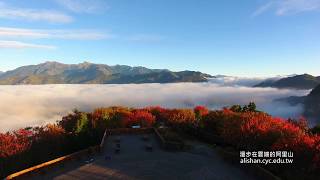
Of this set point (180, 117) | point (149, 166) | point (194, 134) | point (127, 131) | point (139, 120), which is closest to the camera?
point (149, 166)

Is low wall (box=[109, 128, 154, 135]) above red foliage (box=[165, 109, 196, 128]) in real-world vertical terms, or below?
below

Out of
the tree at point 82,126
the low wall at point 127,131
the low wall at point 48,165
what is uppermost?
the tree at point 82,126

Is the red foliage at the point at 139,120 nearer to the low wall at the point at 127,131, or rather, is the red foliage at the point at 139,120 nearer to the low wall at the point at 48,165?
the low wall at the point at 127,131

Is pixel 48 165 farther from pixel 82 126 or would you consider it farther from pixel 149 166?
pixel 82 126

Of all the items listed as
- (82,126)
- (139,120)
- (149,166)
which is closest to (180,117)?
(139,120)

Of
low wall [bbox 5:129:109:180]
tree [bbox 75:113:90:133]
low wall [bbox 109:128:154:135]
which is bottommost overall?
low wall [bbox 5:129:109:180]

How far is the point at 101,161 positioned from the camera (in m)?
28.7

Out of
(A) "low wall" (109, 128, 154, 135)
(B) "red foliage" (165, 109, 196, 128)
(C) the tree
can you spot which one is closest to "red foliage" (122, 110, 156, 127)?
(B) "red foliage" (165, 109, 196, 128)

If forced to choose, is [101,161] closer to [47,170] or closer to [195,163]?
[47,170]

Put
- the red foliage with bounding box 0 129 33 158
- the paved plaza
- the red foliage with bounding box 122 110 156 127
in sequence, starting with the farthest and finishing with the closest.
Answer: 1. the red foliage with bounding box 122 110 156 127
2. the red foliage with bounding box 0 129 33 158
3. the paved plaza

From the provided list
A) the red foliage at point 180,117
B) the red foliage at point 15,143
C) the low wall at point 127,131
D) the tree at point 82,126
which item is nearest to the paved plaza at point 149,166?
the tree at point 82,126

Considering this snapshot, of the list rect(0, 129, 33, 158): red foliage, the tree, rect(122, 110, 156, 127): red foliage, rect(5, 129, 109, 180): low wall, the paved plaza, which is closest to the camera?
the paved plaza

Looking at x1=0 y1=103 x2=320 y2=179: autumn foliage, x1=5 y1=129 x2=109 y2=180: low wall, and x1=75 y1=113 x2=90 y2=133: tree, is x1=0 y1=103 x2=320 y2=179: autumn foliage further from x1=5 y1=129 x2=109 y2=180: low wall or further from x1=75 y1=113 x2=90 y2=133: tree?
x1=5 y1=129 x2=109 y2=180: low wall

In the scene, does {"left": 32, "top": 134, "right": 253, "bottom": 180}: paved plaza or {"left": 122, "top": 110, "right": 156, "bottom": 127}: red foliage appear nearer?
{"left": 32, "top": 134, "right": 253, "bottom": 180}: paved plaza
